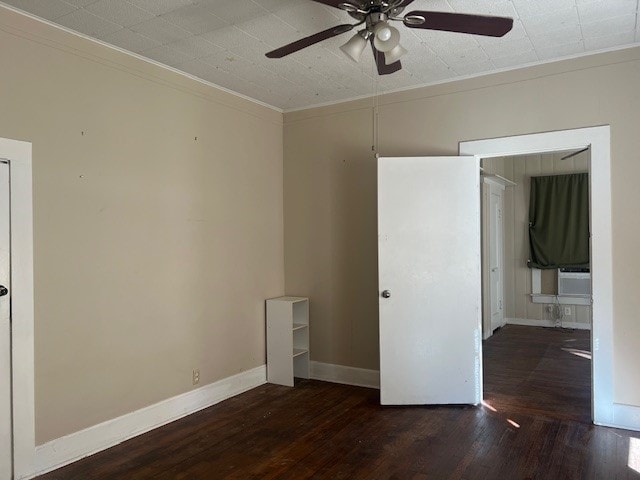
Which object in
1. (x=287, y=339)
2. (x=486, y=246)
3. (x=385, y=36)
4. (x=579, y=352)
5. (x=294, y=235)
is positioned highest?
(x=385, y=36)

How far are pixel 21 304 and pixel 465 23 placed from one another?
282 cm

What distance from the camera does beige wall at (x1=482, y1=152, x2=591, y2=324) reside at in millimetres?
7285

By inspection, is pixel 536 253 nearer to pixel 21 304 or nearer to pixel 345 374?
pixel 345 374

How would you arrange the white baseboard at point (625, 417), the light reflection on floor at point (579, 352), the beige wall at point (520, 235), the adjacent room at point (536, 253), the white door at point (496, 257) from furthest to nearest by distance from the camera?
the beige wall at point (520, 235) < the white door at point (496, 257) < the adjacent room at point (536, 253) < the light reflection on floor at point (579, 352) < the white baseboard at point (625, 417)

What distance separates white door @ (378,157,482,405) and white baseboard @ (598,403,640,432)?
94cm

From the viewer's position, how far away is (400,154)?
13.9 feet

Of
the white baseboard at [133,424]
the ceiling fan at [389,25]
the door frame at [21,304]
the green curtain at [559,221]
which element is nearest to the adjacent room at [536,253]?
the green curtain at [559,221]

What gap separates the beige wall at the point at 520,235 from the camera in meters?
7.29

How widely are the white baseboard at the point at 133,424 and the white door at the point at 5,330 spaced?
0.18 metres

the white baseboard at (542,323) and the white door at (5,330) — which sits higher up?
the white door at (5,330)

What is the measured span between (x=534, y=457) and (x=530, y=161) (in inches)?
220

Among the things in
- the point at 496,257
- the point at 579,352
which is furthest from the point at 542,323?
the point at 579,352

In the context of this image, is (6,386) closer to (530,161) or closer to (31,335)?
(31,335)

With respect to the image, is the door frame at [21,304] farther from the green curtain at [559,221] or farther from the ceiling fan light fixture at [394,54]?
the green curtain at [559,221]
